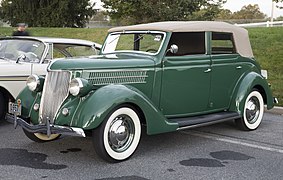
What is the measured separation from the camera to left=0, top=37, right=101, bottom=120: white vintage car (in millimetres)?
6328

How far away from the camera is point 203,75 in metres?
5.69

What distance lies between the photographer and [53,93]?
4633 mm

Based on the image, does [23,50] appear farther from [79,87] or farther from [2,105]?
[79,87]

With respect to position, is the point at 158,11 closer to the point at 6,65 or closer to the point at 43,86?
the point at 6,65

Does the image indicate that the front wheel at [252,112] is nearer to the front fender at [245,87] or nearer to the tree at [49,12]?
the front fender at [245,87]

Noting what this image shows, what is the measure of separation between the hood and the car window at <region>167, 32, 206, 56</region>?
591 mm

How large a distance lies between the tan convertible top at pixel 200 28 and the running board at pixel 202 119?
1.11 m

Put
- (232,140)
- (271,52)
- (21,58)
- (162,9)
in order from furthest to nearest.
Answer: (162,9), (271,52), (21,58), (232,140)

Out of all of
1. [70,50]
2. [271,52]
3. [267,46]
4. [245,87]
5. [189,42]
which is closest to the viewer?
[189,42]

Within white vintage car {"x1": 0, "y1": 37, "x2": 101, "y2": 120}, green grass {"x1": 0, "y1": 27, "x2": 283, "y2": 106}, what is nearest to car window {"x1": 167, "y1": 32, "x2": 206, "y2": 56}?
white vintage car {"x1": 0, "y1": 37, "x2": 101, "y2": 120}

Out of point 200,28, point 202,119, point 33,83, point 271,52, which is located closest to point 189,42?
point 200,28

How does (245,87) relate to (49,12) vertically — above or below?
below

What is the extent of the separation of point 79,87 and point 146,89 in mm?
1056

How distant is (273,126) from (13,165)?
14.1 ft
